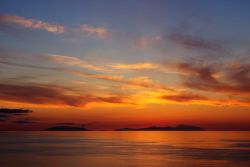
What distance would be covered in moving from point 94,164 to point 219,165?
1505 cm

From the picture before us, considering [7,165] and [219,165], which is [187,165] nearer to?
[219,165]

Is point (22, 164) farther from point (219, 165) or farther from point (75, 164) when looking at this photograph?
point (219, 165)

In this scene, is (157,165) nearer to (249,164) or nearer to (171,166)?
(171,166)

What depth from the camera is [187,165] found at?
40.8 m

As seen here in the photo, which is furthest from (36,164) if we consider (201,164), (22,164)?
(201,164)

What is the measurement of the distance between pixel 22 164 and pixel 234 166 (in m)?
25.2

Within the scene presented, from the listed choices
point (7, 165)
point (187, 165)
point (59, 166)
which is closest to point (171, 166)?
point (187, 165)

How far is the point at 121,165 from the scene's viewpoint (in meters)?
41.2

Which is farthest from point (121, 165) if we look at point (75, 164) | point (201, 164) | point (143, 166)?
point (201, 164)

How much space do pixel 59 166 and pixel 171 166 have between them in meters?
13.2

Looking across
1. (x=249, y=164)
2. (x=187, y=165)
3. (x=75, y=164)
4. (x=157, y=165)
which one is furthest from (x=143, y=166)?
(x=249, y=164)

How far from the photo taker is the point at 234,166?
40094 millimetres

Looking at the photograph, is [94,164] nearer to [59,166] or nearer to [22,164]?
[59,166]

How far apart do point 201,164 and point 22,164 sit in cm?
2175
